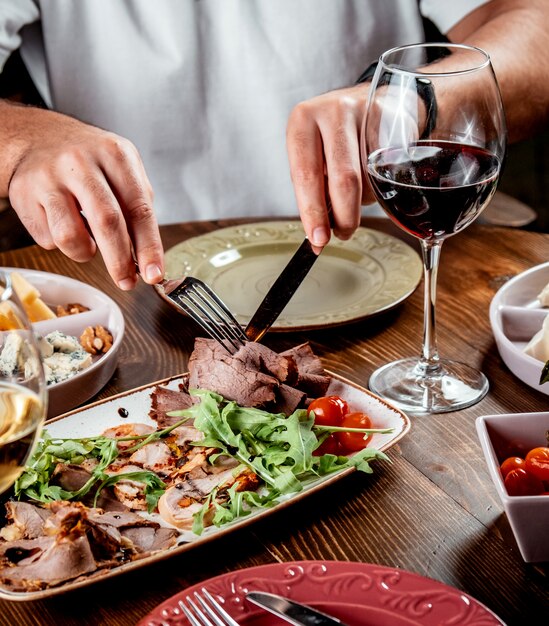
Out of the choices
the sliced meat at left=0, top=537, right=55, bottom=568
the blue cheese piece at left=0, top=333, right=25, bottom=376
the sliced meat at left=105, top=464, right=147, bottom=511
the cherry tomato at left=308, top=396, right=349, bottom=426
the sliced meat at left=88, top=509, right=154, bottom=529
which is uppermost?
the blue cheese piece at left=0, top=333, right=25, bottom=376

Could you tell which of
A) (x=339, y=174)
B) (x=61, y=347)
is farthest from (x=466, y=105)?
(x=61, y=347)

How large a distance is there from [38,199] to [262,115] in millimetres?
1068

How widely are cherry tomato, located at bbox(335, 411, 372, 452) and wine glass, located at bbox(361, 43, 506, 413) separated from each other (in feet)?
0.90

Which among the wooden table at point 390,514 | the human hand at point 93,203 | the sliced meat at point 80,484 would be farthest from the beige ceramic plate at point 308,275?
the sliced meat at point 80,484

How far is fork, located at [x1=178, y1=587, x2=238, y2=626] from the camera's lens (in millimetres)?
760

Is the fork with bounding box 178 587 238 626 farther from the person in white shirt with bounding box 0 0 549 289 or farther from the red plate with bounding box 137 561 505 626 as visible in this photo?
the person in white shirt with bounding box 0 0 549 289

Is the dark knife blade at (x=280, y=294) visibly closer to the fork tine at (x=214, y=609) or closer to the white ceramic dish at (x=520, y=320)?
the white ceramic dish at (x=520, y=320)

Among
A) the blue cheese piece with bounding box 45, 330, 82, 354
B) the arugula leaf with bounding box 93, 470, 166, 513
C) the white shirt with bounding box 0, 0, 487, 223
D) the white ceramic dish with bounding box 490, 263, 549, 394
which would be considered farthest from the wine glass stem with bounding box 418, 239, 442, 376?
the white shirt with bounding box 0, 0, 487, 223

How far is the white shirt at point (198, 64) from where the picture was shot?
220 centimetres

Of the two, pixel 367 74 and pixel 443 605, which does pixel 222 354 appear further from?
pixel 367 74

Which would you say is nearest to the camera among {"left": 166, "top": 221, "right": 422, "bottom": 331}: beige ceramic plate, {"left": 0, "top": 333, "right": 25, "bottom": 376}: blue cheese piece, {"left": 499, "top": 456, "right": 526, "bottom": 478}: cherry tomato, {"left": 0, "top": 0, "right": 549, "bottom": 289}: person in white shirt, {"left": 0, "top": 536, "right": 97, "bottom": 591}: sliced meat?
{"left": 0, "top": 333, "right": 25, "bottom": 376}: blue cheese piece

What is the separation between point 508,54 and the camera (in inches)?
75.0

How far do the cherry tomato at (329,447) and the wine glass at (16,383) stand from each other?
18.3 inches

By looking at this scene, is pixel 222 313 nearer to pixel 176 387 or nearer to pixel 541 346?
pixel 176 387
